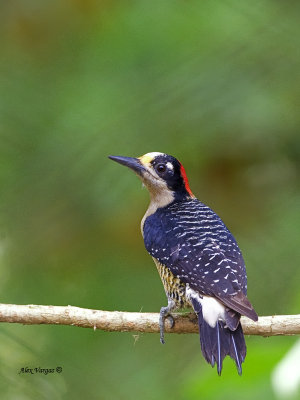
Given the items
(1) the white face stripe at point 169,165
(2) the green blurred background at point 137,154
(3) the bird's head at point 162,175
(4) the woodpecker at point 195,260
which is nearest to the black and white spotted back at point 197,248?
(4) the woodpecker at point 195,260

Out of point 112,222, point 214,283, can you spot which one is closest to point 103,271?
point 112,222

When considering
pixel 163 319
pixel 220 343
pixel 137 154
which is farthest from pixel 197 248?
pixel 137 154

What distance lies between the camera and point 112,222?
5.20 m

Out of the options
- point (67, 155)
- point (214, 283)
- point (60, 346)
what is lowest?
point (60, 346)

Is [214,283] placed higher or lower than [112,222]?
lower

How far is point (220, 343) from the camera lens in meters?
3.33

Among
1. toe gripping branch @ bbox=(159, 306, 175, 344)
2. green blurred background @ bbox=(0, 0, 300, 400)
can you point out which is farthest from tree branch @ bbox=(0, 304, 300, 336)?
green blurred background @ bbox=(0, 0, 300, 400)

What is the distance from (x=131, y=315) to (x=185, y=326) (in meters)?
0.47

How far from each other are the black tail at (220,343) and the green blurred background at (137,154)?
1.39m

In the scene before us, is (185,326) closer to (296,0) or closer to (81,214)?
(81,214)

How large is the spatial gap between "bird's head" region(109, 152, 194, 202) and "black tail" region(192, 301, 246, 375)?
3.70 feet

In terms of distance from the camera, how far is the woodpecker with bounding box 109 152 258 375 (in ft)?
11.0

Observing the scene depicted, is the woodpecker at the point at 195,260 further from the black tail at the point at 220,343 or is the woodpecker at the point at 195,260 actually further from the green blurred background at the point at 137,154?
the green blurred background at the point at 137,154

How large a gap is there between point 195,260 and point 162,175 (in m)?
0.82
